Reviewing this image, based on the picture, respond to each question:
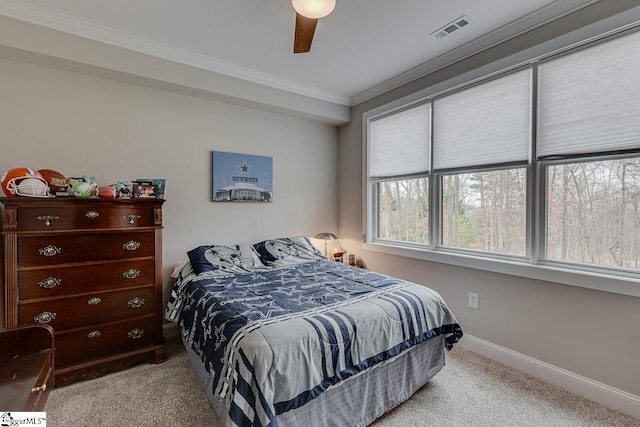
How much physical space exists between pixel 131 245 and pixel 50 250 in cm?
48

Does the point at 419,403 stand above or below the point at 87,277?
below

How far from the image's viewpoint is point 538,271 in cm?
225

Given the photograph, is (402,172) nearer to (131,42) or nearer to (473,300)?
(473,300)

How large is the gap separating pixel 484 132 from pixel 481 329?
70.3 inches

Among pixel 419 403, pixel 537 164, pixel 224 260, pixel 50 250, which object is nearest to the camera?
pixel 419 403

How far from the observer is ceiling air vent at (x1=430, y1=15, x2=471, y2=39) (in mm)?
2297

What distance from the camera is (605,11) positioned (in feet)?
6.39

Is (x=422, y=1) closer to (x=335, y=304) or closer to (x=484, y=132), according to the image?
(x=484, y=132)

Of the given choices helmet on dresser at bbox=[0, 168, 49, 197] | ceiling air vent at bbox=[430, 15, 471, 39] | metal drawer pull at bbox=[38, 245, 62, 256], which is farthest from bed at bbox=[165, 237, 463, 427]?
ceiling air vent at bbox=[430, 15, 471, 39]

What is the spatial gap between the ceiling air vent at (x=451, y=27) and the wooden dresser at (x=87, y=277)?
2.72 m

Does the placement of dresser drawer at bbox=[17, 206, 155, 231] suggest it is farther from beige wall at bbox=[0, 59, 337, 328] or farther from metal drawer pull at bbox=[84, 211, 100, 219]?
beige wall at bbox=[0, 59, 337, 328]

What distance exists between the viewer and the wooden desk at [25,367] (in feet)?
3.18

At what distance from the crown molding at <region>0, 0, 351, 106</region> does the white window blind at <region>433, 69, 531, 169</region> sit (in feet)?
5.51

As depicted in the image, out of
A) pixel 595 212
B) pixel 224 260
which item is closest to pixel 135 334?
pixel 224 260
